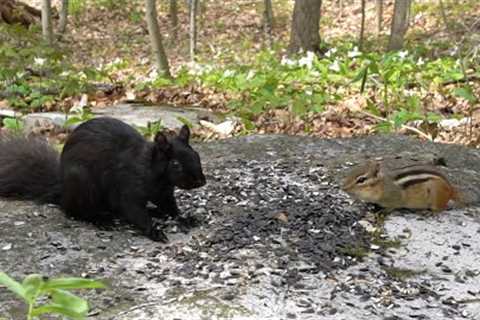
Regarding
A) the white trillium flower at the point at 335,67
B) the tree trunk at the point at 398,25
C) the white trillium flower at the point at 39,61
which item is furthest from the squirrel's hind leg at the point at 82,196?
the tree trunk at the point at 398,25

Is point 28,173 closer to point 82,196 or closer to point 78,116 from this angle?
point 82,196

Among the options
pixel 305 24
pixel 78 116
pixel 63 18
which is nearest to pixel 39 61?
pixel 78 116

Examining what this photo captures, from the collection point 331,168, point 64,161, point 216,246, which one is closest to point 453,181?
point 331,168

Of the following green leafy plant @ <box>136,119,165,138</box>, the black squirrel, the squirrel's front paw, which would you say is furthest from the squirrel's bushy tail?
green leafy plant @ <box>136,119,165,138</box>

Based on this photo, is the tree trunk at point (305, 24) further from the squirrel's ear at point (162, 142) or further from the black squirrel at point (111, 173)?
the squirrel's ear at point (162, 142)

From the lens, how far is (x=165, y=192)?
3.46 meters

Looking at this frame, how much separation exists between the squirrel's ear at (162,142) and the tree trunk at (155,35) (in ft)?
22.1

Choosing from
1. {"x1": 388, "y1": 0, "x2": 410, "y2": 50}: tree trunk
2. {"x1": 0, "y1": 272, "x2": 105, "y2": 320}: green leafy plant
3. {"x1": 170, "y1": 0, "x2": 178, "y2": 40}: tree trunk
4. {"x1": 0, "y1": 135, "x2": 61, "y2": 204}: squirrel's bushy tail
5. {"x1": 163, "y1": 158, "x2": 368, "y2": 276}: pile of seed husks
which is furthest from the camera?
{"x1": 170, "y1": 0, "x2": 178, "y2": 40}: tree trunk

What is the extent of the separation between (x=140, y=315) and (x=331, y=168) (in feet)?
7.24

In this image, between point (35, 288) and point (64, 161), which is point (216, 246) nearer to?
point (64, 161)

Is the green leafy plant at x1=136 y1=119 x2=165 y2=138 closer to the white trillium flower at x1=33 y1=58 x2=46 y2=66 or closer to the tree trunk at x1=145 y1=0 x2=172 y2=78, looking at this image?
the white trillium flower at x1=33 y1=58 x2=46 y2=66

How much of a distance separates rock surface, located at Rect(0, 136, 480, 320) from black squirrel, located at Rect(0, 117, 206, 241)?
0.31 ft

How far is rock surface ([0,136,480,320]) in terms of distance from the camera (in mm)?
2635

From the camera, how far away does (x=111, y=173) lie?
341 centimetres
